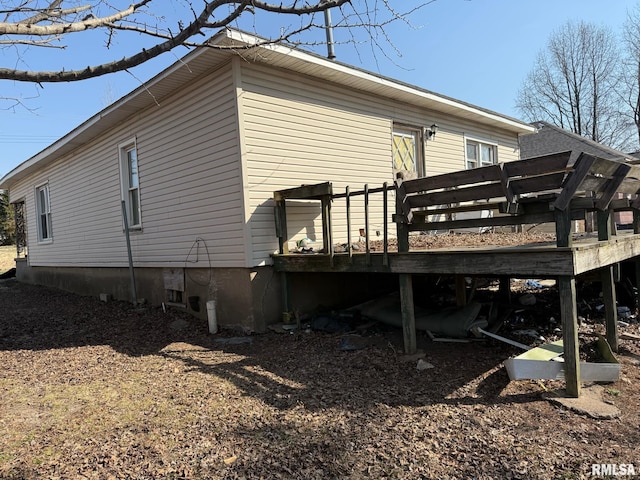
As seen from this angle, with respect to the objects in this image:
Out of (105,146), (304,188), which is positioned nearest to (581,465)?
(304,188)

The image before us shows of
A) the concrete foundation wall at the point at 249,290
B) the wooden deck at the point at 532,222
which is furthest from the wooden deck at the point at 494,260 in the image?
the concrete foundation wall at the point at 249,290

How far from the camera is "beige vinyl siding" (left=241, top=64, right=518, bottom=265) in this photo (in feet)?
21.3

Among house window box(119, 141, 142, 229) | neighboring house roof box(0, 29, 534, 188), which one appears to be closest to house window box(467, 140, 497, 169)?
neighboring house roof box(0, 29, 534, 188)

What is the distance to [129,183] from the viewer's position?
916 cm

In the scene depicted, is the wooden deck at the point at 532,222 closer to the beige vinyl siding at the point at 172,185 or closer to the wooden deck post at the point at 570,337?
the wooden deck post at the point at 570,337

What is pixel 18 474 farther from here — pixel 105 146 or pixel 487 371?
pixel 105 146

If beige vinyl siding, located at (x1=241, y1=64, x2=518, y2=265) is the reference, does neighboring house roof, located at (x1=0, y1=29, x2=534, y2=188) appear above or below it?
above

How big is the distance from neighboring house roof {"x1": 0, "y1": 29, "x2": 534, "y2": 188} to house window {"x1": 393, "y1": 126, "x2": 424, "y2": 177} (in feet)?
2.00

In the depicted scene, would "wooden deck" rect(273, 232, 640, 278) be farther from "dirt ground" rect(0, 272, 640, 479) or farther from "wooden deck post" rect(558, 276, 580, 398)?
"dirt ground" rect(0, 272, 640, 479)

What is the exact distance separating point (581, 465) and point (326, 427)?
1.75 m

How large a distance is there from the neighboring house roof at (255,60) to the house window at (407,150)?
61cm

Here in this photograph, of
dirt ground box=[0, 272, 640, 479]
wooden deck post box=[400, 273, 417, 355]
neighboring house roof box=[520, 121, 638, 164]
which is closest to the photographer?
dirt ground box=[0, 272, 640, 479]

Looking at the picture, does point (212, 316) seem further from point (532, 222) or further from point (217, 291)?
point (532, 222)

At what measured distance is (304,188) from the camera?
19.7 ft
